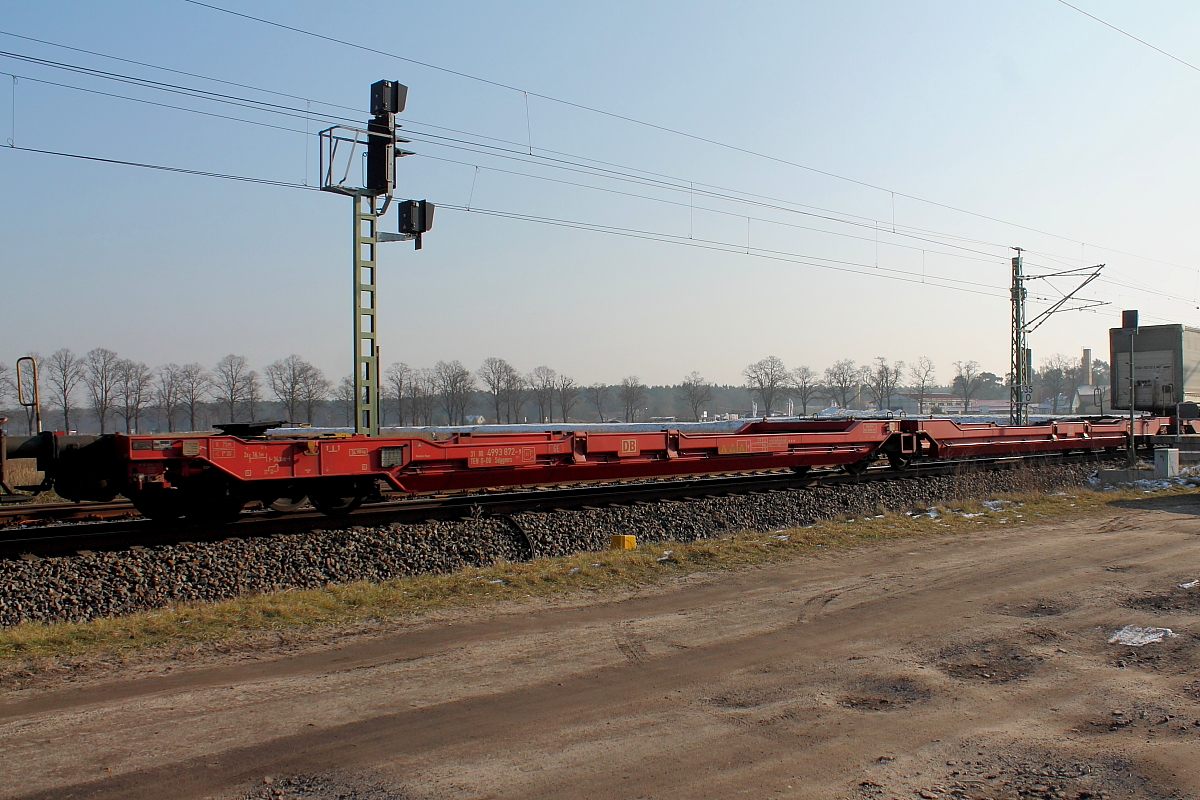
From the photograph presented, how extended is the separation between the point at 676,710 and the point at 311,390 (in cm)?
5810

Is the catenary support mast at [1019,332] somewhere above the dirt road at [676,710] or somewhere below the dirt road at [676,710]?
above

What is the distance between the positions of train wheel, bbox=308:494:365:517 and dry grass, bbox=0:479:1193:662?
2.62 m

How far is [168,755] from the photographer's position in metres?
4.19

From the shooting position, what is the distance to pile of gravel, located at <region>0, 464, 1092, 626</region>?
25.6ft

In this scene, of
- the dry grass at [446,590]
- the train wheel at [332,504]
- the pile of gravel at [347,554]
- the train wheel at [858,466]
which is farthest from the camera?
the train wheel at [858,466]

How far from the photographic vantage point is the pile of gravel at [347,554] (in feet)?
25.6

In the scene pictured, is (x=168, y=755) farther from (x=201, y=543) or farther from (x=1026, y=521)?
(x=1026, y=521)

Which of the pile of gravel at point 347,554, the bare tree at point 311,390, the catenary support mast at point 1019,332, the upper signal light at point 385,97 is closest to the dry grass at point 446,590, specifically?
the pile of gravel at point 347,554

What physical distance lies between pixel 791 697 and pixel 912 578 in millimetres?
4141

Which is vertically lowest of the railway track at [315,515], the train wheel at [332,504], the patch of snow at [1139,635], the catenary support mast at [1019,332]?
the patch of snow at [1139,635]

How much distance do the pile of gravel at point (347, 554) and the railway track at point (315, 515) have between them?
0.45 meters

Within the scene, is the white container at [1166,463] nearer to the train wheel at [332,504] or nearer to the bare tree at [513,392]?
the train wheel at [332,504]

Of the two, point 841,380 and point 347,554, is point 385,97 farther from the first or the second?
point 841,380

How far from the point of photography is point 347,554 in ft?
30.6
